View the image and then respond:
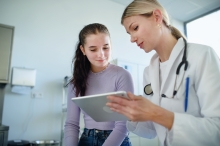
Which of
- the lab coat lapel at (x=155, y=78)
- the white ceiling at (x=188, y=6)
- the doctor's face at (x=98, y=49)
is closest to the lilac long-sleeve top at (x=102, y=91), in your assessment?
the doctor's face at (x=98, y=49)

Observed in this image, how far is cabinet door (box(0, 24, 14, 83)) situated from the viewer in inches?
75.1

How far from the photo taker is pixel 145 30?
859 millimetres

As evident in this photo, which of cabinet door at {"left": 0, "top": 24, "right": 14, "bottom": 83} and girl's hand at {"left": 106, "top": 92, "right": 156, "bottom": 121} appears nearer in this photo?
girl's hand at {"left": 106, "top": 92, "right": 156, "bottom": 121}

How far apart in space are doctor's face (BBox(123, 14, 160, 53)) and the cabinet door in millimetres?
1562

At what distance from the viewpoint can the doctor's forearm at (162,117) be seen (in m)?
0.58

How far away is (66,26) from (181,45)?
2.38 meters

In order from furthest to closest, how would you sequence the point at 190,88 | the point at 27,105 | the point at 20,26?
the point at 20,26
the point at 27,105
the point at 190,88

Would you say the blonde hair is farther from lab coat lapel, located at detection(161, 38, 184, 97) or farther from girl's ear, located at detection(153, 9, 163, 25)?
lab coat lapel, located at detection(161, 38, 184, 97)

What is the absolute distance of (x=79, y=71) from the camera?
1148 mm

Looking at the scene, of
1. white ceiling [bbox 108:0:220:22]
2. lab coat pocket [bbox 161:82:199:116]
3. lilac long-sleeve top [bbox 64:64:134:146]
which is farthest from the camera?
white ceiling [bbox 108:0:220:22]

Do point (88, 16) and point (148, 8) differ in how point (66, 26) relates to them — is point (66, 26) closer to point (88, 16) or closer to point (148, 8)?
point (88, 16)

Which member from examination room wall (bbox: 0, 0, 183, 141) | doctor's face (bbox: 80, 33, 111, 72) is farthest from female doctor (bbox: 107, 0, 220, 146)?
examination room wall (bbox: 0, 0, 183, 141)

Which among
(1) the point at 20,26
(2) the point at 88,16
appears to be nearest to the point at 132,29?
(1) the point at 20,26

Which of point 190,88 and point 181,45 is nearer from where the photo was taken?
point 190,88
